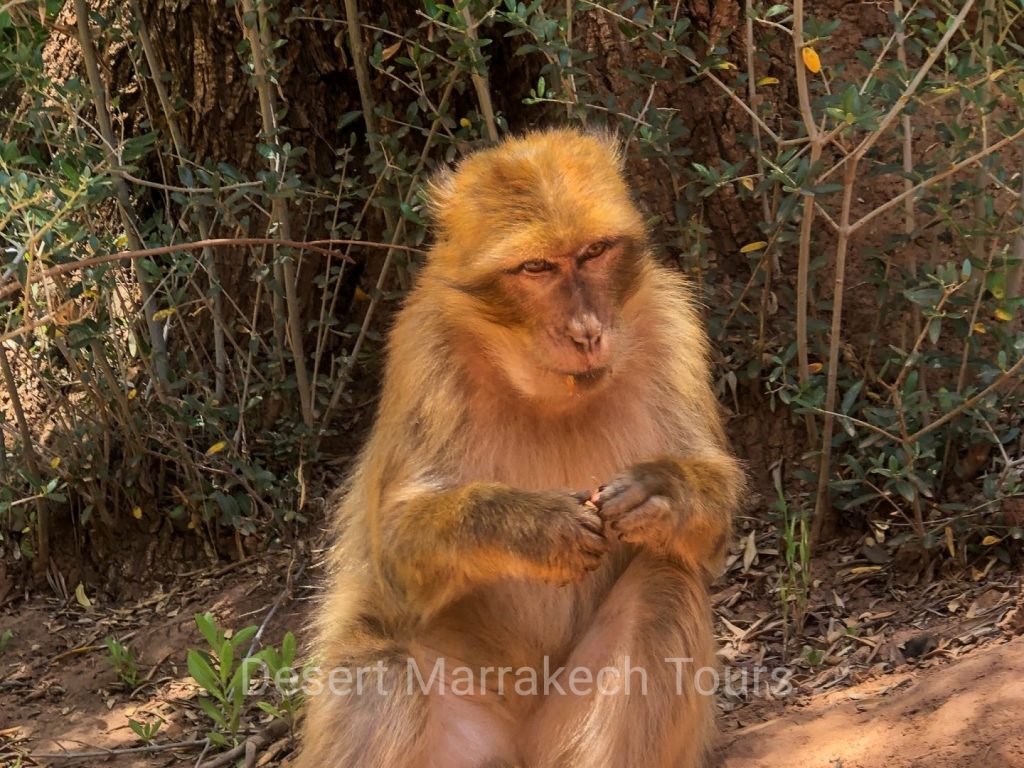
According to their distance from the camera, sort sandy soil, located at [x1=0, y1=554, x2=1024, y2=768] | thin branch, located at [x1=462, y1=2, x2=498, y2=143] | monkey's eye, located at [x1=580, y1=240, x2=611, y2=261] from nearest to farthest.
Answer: monkey's eye, located at [x1=580, y1=240, x2=611, y2=261] → sandy soil, located at [x1=0, y1=554, x2=1024, y2=768] → thin branch, located at [x1=462, y1=2, x2=498, y2=143]

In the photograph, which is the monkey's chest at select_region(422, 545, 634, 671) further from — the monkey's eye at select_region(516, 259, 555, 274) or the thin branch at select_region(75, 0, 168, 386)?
→ the thin branch at select_region(75, 0, 168, 386)

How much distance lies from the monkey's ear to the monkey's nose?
0.76 meters

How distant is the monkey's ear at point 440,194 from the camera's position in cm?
407

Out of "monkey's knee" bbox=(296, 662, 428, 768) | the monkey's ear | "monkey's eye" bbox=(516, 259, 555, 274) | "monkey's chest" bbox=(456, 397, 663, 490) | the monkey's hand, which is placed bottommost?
"monkey's knee" bbox=(296, 662, 428, 768)

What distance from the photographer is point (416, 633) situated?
12.7 ft

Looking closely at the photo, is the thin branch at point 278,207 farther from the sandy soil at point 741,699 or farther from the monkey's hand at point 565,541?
the monkey's hand at point 565,541

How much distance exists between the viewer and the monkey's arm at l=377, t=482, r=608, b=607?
3562 millimetres

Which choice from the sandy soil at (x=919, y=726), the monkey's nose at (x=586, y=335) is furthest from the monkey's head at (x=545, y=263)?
the sandy soil at (x=919, y=726)

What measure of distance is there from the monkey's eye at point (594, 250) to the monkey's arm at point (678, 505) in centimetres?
61

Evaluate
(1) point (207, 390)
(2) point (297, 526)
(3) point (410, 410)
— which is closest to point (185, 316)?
(1) point (207, 390)

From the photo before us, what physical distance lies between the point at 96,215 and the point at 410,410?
266cm

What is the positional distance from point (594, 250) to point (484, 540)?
87cm

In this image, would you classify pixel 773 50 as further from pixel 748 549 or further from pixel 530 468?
pixel 530 468

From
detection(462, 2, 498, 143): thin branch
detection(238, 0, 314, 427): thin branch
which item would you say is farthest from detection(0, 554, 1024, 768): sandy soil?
detection(462, 2, 498, 143): thin branch
